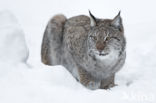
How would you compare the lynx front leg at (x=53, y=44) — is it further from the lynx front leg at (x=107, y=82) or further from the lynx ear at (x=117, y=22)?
the lynx ear at (x=117, y=22)

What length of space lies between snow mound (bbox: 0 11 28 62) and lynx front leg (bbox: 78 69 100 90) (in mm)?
1147

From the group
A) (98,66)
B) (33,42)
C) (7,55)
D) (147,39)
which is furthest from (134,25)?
(7,55)

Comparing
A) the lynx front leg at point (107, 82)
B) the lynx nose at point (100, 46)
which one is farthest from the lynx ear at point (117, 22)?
the lynx front leg at point (107, 82)

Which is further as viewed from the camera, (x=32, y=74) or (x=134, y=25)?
(x=134, y=25)

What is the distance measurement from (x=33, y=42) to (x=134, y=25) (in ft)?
9.66

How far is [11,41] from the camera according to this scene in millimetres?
6578

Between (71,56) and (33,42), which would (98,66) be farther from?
(33,42)

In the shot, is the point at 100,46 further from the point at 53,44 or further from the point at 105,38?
the point at 53,44

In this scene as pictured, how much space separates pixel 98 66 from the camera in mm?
6992

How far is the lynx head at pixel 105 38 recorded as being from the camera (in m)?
6.54

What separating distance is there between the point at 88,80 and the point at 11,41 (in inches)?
60.9

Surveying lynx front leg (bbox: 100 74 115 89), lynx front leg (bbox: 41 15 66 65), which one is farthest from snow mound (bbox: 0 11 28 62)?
lynx front leg (bbox: 100 74 115 89)

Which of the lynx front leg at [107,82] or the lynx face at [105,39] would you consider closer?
the lynx face at [105,39]

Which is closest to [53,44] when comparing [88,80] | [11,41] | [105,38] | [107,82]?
[88,80]
